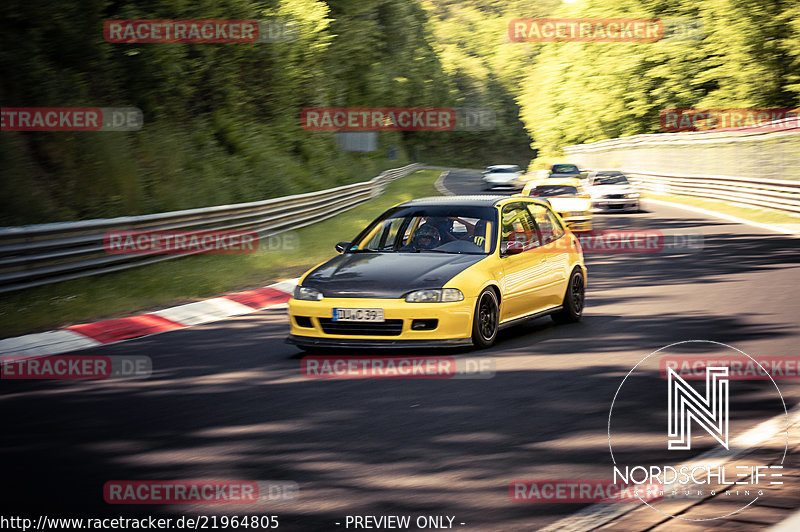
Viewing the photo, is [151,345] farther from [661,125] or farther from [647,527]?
[661,125]

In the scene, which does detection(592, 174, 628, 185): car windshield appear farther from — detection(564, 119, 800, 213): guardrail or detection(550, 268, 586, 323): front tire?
detection(550, 268, 586, 323): front tire

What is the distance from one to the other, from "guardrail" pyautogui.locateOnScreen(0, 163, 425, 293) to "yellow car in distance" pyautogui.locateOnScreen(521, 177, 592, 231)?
6559 millimetres

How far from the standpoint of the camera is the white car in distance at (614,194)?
31812mm

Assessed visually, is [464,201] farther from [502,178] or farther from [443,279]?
[502,178]

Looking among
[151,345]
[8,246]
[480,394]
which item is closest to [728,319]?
[480,394]

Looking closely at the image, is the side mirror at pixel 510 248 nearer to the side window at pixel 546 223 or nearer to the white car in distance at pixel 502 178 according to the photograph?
the side window at pixel 546 223

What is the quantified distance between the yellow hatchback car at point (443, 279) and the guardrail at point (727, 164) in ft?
57.6

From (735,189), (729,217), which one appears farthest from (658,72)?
(729,217)

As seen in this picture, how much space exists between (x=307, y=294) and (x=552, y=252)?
10.0 ft

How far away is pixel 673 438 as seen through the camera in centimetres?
612

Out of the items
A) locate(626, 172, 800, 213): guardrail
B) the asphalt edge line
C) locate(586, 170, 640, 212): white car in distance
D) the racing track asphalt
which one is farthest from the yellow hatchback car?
locate(586, 170, 640, 212): white car in distance

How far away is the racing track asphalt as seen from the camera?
5.12m

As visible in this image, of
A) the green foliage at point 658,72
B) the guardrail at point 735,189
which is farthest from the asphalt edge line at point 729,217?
the green foliage at point 658,72

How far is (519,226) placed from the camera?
34.7ft
